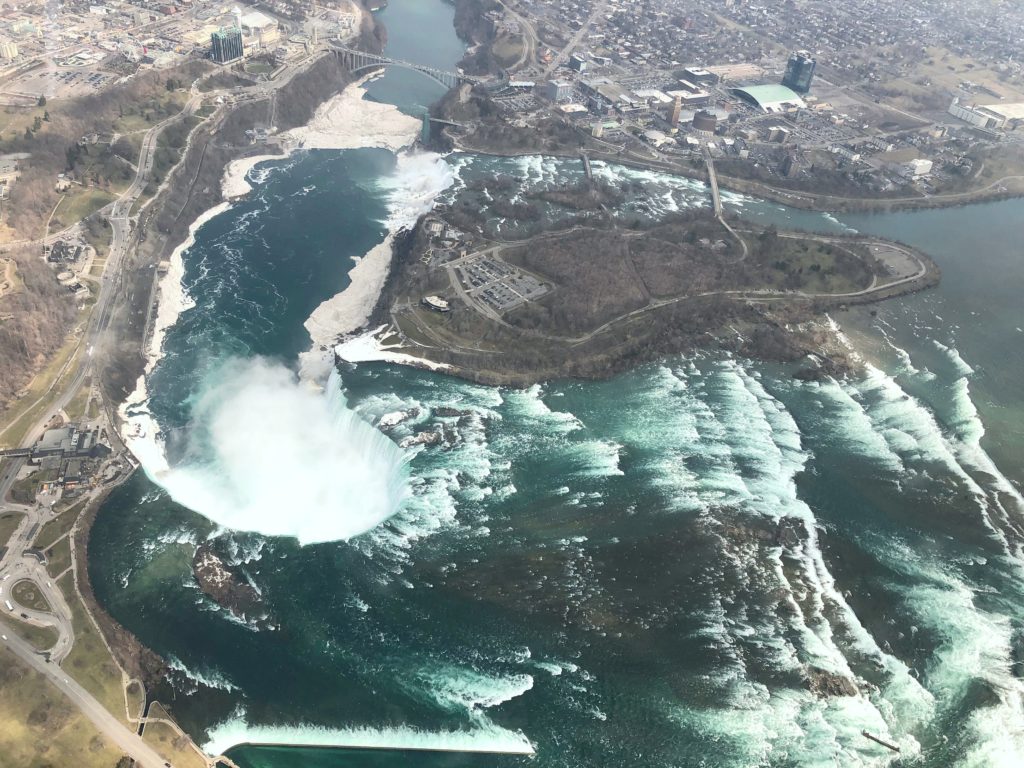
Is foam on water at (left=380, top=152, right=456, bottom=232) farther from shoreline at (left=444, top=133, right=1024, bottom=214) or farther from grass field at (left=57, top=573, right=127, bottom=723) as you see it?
grass field at (left=57, top=573, right=127, bottom=723)

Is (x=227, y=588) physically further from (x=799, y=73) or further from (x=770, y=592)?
(x=799, y=73)

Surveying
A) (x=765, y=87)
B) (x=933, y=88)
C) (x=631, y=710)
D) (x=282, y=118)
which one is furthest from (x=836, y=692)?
(x=933, y=88)

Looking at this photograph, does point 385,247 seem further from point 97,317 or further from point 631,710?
point 631,710

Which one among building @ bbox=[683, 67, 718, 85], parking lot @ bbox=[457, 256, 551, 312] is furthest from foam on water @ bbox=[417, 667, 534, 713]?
building @ bbox=[683, 67, 718, 85]

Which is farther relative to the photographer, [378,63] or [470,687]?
[378,63]

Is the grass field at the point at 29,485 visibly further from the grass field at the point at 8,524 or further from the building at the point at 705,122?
the building at the point at 705,122

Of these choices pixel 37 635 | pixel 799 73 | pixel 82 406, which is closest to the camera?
pixel 37 635

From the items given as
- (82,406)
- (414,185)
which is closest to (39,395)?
(82,406)
